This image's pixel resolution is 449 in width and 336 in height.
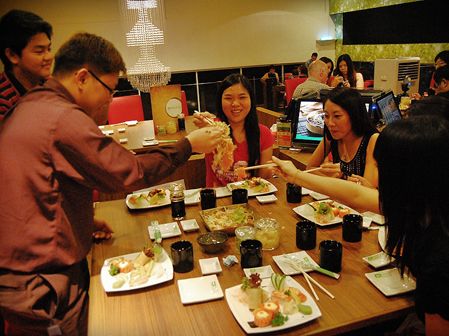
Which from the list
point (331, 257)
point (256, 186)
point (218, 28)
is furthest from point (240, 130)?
point (218, 28)

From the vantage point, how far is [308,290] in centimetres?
136

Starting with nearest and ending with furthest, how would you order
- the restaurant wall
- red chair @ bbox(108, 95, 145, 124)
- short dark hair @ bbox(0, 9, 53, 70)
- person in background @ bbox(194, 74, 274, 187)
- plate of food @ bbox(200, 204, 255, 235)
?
1. plate of food @ bbox(200, 204, 255, 235)
2. short dark hair @ bbox(0, 9, 53, 70)
3. person in background @ bbox(194, 74, 274, 187)
4. red chair @ bbox(108, 95, 145, 124)
5. the restaurant wall

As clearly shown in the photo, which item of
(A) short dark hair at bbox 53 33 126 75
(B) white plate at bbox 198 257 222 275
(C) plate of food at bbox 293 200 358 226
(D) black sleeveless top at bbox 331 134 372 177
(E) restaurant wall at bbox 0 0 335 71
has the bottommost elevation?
(B) white plate at bbox 198 257 222 275

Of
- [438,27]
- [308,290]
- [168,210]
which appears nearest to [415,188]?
[308,290]

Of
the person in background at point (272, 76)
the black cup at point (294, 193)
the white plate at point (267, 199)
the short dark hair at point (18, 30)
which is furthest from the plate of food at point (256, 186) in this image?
the person in background at point (272, 76)

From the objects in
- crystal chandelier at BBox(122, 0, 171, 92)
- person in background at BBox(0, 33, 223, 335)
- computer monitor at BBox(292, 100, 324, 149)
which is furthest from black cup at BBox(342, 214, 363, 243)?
crystal chandelier at BBox(122, 0, 171, 92)

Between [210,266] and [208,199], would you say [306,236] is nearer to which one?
[210,266]

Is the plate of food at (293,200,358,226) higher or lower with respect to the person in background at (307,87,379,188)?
lower

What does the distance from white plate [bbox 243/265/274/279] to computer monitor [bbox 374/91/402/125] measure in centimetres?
198

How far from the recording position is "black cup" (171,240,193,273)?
150cm

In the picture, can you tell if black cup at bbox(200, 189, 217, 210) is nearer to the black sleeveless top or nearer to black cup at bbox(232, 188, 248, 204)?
black cup at bbox(232, 188, 248, 204)

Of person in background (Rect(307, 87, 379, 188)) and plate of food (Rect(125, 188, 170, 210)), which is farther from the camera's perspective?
person in background (Rect(307, 87, 379, 188))

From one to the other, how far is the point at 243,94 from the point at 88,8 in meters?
7.26

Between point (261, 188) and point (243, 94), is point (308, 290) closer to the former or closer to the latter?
point (261, 188)
